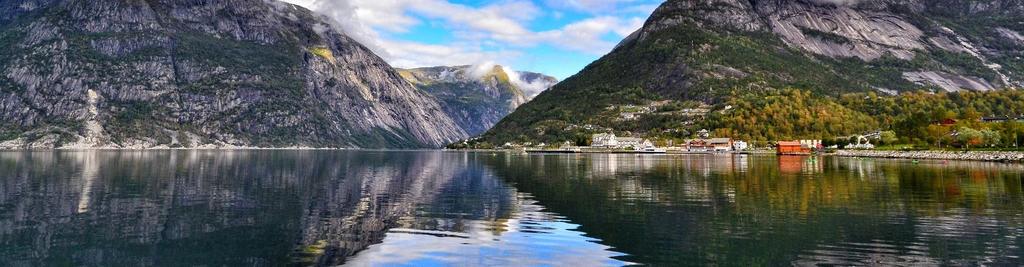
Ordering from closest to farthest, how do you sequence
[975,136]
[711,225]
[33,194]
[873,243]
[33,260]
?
[33,260] < [873,243] < [711,225] < [33,194] < [975,136]

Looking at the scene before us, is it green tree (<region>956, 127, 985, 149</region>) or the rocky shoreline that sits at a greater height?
green tree (<region>956, 127, 985, 149</region>)

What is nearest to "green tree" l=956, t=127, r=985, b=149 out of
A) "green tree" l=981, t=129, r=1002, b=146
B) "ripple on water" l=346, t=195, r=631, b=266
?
"green tree" l=981, t=129, r=1002, b=146

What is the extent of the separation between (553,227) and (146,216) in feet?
83.4

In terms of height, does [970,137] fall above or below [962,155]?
above

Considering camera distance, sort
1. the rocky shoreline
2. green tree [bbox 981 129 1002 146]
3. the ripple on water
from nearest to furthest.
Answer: the ripple on water < the rocky shoreline < green tree [bbox 981 129 1002 146]

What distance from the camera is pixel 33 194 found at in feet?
188

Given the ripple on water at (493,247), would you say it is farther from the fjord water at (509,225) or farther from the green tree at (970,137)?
the green tree at (970,137)

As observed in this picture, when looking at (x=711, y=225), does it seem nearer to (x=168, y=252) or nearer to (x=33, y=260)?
(x=168, y=252)

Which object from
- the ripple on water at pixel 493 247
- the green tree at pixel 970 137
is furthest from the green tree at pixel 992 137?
the ripple on water at pixel 493 247

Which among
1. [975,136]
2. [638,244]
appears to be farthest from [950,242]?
[975,136]

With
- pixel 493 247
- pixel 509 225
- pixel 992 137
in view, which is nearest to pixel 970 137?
pixel 992 137

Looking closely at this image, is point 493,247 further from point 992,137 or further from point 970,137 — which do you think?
point 992,137

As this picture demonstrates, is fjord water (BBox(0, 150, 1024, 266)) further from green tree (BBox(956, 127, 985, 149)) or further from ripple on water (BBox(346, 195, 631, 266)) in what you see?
green tree (BBox(956, 127, 985, 149))

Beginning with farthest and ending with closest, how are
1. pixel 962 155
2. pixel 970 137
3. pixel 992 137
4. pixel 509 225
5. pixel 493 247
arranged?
pixel 970 137 < pixel 992 137 < pixel 962 155 < pixel 509 225 < pixel 493 247
